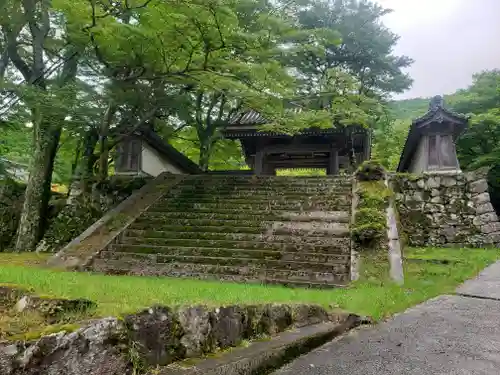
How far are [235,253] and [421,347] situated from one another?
222 inches

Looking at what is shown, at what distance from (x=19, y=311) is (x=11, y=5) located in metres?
10.6

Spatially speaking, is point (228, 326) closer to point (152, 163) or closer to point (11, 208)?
point (11, 208)

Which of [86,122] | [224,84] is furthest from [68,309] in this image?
[86,122]

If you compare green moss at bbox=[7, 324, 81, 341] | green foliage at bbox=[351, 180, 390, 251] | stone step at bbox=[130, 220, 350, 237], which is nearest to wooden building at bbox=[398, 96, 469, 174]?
green foliage at bbox=[351, 180, 390, 251]

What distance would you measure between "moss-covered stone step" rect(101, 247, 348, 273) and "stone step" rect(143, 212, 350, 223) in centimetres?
202

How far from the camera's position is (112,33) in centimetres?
866

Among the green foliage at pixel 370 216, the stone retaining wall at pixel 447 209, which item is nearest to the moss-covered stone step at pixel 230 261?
the green foliage at pixel 370 216

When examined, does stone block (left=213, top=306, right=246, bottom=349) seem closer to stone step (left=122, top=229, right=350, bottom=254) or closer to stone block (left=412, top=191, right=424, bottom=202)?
stone step (left=122, top=229, right=350, bottom=254)

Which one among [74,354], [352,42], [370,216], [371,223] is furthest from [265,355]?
[352,42]

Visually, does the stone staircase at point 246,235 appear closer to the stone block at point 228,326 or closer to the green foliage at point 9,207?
the stone block at point 228,326

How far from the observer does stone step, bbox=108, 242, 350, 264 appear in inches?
314

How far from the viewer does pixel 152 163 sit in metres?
16.5

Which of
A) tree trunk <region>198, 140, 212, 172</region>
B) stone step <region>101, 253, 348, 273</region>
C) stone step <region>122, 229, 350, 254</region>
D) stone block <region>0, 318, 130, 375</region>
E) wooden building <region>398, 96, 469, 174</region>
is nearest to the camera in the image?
stone block <region>0, 318, 130, 375</region>

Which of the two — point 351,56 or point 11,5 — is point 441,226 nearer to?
point 351,56
